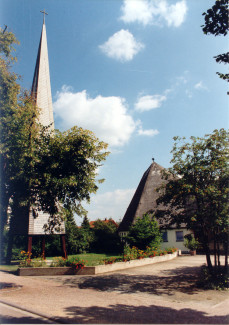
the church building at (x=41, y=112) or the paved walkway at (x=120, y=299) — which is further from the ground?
the church building at (x=41, y=112)

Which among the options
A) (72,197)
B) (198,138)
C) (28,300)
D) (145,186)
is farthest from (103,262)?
(145,186)

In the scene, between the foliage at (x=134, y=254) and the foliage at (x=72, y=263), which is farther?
the foliage at (x=134, y=254)

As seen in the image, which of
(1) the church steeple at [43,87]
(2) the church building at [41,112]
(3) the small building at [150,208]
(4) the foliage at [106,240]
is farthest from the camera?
(4) the foliage at [106,240]

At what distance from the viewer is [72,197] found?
44.1 feet

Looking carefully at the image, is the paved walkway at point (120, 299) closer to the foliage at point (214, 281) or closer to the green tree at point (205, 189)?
the foliage at point (214, 281)

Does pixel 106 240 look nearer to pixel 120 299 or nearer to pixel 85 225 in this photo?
pixel 85 225

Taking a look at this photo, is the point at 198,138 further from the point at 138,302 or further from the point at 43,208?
the point at 43,208

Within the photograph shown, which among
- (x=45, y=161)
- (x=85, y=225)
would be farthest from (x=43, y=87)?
(x=85, y=225)

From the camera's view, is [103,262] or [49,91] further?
[49,91]

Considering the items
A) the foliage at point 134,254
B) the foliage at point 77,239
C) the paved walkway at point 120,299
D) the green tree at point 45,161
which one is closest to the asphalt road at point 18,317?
the paved walkway at point 120,299

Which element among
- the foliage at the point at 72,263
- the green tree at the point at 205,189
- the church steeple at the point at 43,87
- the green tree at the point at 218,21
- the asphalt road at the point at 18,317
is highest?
the church steeple at the point at 43,87

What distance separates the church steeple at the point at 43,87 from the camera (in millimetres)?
23094

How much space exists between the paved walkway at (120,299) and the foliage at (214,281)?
485mm

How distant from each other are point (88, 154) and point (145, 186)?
773 inches
